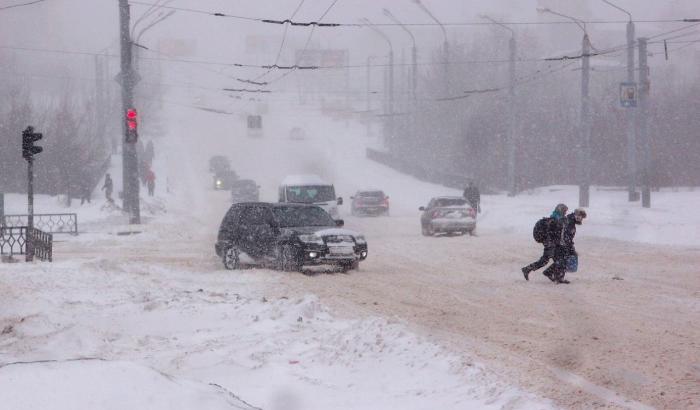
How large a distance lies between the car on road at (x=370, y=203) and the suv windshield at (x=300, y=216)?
1040 inches

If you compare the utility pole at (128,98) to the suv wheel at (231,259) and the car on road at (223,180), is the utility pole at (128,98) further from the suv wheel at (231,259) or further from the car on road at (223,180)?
the car on road at (223,180)

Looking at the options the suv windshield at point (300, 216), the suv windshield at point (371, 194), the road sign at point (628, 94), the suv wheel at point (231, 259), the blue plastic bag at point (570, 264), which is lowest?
the suv wheel at point (231, 259)

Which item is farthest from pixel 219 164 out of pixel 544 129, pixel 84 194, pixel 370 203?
pixel 84 194

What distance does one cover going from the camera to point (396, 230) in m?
37.2

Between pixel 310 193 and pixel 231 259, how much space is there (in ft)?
45.7

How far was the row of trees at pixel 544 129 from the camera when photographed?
177 ft

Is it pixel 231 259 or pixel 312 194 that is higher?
pixel 312 194

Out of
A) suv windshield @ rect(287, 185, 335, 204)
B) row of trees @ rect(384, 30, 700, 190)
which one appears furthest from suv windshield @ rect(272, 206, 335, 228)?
row of trees @ rect(384, 30, 700, 190)

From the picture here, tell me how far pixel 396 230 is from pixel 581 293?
21966 millimetres

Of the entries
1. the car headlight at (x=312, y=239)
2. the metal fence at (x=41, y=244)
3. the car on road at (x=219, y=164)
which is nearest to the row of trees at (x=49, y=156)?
the metal fence at (x=41, y=244)

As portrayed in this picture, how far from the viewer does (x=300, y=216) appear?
68.6 feet

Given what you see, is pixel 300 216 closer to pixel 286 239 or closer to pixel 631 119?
pixel 286 239

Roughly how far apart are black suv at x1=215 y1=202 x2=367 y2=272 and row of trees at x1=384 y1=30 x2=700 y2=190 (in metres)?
25.2

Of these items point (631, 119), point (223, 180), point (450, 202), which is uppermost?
point (631, 119)
